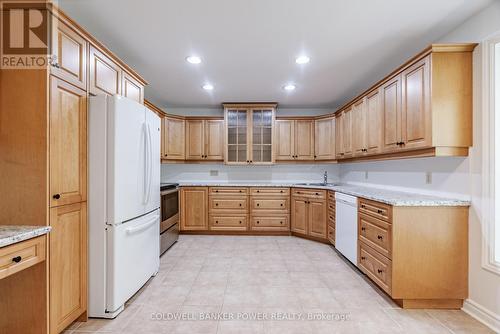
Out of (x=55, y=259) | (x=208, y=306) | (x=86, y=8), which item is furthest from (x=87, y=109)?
(x=208, y=306)

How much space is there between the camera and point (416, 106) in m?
2.38

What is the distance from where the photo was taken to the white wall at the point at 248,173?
5250 mm

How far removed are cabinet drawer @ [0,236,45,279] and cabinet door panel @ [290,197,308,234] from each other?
143 inches

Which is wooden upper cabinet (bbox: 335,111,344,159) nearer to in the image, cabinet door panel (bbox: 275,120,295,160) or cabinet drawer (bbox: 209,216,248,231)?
cabinet door panel (bbox: 275,120,295,160)

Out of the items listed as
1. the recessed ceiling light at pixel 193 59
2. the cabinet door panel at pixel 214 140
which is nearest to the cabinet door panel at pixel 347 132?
A: the cabinet door panel at pixel 214 140

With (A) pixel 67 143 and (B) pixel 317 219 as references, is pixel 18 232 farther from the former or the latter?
(B) pixel 317 219

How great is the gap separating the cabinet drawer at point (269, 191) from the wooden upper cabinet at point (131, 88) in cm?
254

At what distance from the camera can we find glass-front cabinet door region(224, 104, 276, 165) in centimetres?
484

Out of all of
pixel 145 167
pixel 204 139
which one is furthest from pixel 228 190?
pixel 145 167

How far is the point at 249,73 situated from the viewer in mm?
3361

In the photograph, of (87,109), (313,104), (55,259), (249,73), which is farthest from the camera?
(313,104)

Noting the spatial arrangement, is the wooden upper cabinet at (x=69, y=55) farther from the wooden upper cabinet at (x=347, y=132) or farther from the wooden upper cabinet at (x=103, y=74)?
the wooden upper cabinet at (x=347, y=132)

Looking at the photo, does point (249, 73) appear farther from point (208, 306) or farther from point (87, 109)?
point (208, 306)

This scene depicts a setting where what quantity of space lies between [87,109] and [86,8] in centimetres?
81
